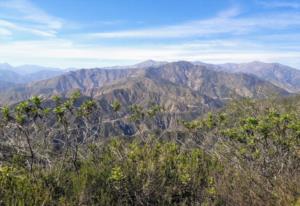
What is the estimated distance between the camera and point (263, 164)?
10.3 metres

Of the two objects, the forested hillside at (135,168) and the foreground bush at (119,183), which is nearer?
the foreground bush at (119,183)

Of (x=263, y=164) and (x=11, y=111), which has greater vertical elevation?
(x=11, y=111)

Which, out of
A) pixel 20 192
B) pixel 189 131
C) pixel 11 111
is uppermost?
pixel 11 111

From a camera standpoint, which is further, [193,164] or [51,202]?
[193,164]

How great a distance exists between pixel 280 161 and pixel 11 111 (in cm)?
706

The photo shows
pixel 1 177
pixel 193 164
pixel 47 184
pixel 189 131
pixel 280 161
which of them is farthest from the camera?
pixel 189 131

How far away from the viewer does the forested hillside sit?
831 cm

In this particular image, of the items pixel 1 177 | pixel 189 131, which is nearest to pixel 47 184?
pixel 1 177

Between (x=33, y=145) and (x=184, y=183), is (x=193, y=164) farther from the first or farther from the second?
(x=33, y=145)

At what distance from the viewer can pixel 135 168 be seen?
405 inches

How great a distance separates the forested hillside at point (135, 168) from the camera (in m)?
8.31

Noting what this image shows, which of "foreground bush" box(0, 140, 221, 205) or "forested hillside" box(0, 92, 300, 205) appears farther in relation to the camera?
"forested hillside" box(0, 92, 300, 205)

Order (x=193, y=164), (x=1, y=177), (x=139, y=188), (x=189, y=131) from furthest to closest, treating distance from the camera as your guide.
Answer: (x=189, y=131) → (x=193, y=164) → (x=139, y=188) → (x=1, y=177)

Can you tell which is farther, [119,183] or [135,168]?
[135,168]
